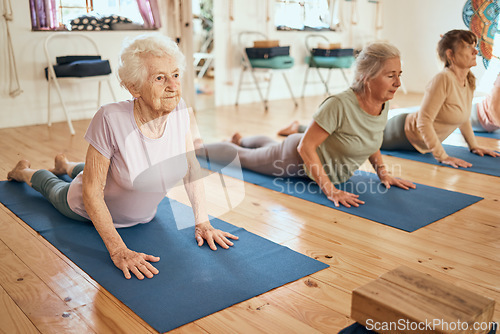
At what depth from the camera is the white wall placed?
4.60 m

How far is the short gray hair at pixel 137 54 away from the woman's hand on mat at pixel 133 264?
637 mm

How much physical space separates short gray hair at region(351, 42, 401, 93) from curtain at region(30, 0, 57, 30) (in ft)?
11.5

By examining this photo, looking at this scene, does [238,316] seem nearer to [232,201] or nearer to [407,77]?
[232,201]

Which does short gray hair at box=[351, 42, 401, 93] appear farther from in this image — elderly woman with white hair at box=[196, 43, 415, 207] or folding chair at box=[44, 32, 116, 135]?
folding chair at box=[44, 32, 116, 135]

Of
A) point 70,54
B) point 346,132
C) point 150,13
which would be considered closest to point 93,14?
point 70,54

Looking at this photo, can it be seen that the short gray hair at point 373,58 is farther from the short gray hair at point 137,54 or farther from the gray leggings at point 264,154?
the short gray hair at point 137,54

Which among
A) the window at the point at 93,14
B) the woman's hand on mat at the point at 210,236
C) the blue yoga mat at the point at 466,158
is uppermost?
the window at the point at 93,14

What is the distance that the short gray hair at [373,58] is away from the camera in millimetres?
2408

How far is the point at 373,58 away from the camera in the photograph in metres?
2.43


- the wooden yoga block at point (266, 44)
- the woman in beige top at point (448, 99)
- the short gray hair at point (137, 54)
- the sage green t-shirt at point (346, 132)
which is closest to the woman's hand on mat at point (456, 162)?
the woman in beige top at point (448, 99)

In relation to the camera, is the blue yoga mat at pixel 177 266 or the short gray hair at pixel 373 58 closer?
the blue yoga mat at pixel 177 266

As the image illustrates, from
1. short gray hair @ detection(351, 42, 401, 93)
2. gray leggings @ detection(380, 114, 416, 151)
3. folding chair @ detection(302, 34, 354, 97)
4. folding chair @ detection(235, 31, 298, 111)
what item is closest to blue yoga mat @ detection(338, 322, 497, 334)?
short gray hair @ detection(351, 42, 401, 93)

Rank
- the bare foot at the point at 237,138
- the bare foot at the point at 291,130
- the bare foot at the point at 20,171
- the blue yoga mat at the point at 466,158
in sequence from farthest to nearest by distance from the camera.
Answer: the bare foot at the point at 291,130 < the bare foot at the point at 237,138 < the blue yoga mat at the point at 466,158 < the bare foot at the point at 20,171

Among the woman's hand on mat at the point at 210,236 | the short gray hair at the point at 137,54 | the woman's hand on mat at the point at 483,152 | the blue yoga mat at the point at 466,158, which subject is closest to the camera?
the short gray hair at the point at 137,54
